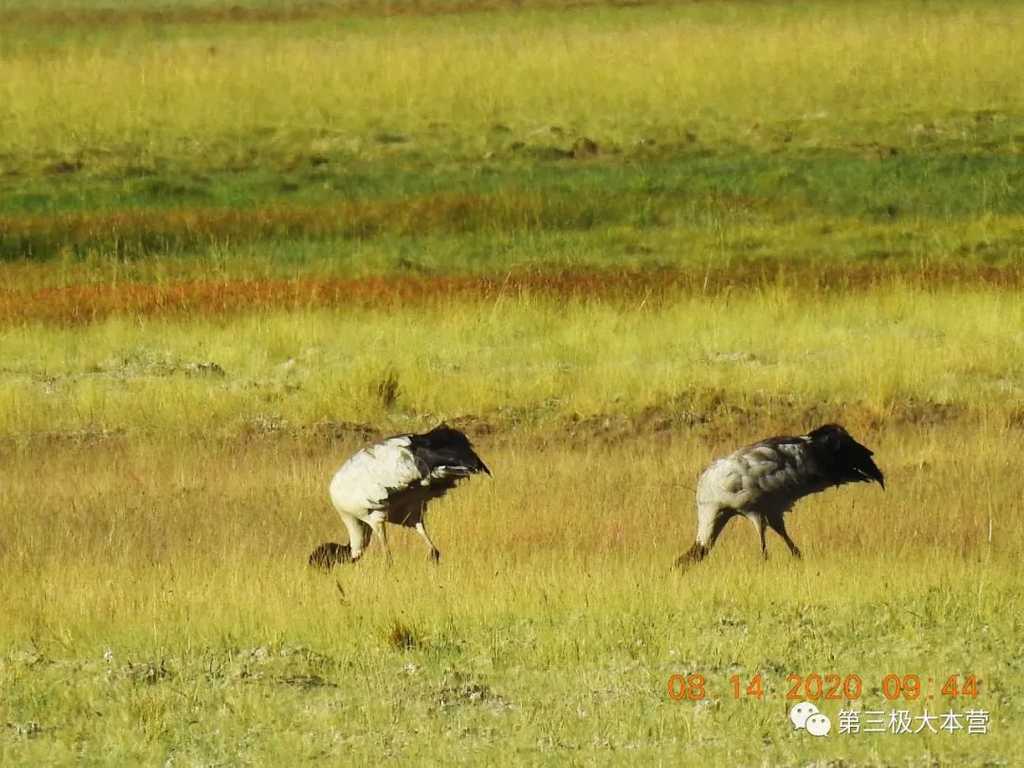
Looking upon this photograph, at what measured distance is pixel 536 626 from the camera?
26.9 feet

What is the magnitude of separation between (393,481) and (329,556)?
58 centimetres

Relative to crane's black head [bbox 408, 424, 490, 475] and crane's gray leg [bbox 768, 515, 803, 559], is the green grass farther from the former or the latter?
crane's gray leg [bbox 768, 515, 803, 559]

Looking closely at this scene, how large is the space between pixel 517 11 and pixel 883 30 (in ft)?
49.6

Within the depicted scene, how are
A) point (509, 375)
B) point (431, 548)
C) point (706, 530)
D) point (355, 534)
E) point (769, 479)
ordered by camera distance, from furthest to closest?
point (509, 375) < point (355, 534) < point (431, 548) < point (706, 530) < point (769, 479)

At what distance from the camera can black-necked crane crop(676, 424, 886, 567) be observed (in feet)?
30.4

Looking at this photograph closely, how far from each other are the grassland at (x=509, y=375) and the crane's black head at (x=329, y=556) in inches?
8.4

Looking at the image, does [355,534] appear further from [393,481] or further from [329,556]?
[393,481]
